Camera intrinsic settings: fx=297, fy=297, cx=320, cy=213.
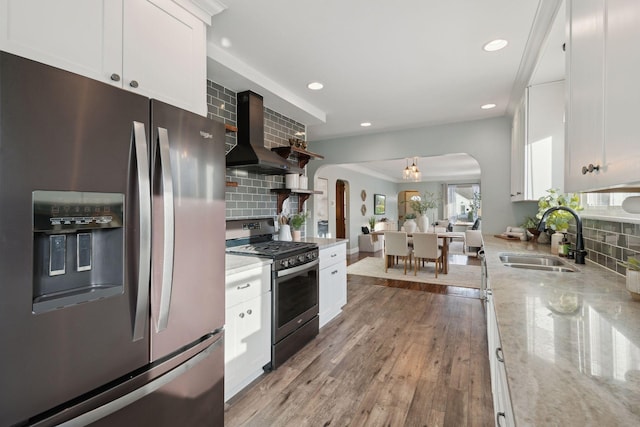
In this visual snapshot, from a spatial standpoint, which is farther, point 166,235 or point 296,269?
point 296,269

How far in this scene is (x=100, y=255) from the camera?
1.09 meters

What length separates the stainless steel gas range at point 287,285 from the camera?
2314 mm

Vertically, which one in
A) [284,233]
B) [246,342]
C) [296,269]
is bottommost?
[246,342]

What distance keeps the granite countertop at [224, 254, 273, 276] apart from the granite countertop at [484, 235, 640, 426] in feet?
4.77

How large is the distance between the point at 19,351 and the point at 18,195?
453 mm

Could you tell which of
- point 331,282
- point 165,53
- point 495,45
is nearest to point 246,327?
point 331,282

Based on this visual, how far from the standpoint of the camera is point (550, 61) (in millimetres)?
2199

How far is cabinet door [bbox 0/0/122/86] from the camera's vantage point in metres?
1.05

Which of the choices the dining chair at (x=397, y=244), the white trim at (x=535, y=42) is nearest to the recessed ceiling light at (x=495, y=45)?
the white trim at (x=535, y=42)

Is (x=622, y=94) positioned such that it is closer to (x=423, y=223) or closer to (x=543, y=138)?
(x=543, y=138)

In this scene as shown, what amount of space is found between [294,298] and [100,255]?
1.65m


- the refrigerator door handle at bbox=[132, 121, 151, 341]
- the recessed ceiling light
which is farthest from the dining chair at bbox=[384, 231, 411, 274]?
the refrigerator door handle at bbox=[132, 121, 151, 341]

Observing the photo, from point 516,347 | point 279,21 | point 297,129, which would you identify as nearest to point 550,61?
point 279,21

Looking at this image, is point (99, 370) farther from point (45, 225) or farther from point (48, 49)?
point (48, 49)
